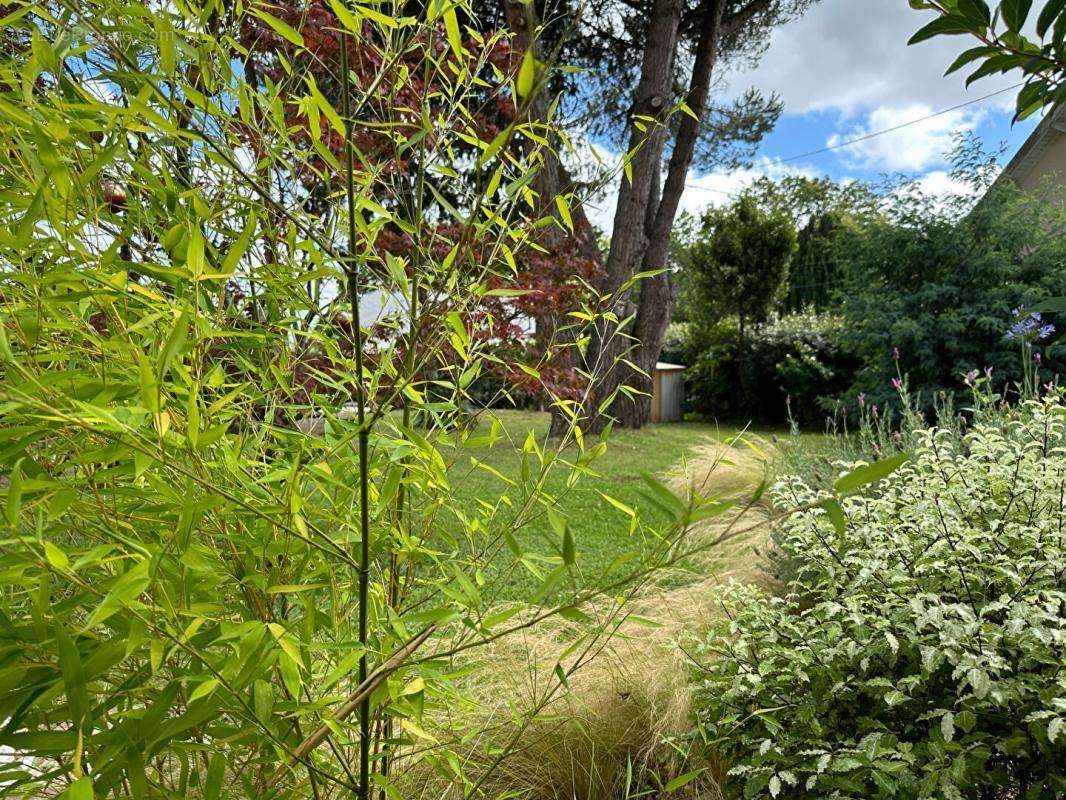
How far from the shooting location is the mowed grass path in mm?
3842

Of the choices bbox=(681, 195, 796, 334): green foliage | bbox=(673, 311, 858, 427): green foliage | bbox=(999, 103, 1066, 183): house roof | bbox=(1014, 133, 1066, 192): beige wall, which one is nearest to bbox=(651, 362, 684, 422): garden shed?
bbox=(673, 311, 858, 427): green foliage

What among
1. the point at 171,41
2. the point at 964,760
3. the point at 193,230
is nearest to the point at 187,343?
the point at 193,230

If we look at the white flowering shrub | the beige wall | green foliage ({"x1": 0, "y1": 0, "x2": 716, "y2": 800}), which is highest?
the beige wall

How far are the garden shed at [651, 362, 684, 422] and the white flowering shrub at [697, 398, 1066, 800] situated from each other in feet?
42.4

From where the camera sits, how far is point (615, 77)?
10453mm

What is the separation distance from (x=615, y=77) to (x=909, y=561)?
33.1 feet

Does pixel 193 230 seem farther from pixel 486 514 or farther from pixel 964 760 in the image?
pixel 964 760

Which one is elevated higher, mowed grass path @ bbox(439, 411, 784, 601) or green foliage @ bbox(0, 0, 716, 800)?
green foliage @ bbox(0, 0, 716, 800)

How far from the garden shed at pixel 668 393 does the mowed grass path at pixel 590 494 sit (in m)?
4.16

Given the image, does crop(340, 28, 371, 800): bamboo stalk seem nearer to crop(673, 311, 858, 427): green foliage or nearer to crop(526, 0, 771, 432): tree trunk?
crop(526, 0, 771, 432): tree trunk

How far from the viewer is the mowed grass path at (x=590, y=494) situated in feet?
12.6

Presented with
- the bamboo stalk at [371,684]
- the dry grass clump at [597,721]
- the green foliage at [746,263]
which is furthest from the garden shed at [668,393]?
the bamboo stalk at [371,684]

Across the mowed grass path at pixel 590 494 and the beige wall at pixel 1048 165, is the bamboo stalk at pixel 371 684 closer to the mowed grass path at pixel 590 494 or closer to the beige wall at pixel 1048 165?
the mowed grass path at pixel 590 494

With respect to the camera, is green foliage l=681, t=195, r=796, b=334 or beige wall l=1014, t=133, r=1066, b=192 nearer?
beige wall l=1014, t=133, r=1066, b=192
